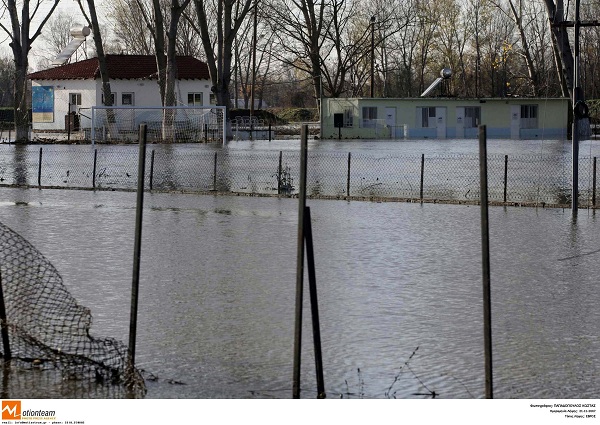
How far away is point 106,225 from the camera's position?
65.8 ft

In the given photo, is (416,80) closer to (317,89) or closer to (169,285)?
(317,89)

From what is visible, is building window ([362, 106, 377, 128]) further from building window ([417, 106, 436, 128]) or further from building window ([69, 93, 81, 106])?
building window ([69, 93, 81, 106])

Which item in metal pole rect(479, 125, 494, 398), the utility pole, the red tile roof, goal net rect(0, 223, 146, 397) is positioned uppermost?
the red tile roof

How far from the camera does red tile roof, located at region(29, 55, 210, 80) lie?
74062mm

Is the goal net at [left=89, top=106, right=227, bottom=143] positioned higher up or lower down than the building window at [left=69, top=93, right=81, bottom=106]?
lower down

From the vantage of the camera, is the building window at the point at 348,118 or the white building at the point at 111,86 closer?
the building window at the point at 348,118

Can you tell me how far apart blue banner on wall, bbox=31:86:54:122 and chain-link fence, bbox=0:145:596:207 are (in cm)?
2869

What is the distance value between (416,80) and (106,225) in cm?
9567

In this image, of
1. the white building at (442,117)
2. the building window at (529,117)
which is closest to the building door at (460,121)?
the white building at (442,117)

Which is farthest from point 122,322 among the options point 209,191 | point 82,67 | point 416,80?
point 416,80

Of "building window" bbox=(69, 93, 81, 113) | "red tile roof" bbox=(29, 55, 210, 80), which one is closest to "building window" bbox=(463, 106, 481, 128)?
"red tile roof" bbox=(29, 55, 210, 80)

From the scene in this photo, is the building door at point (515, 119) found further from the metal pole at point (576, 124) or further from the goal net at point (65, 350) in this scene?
the goal net at point (65, 350)

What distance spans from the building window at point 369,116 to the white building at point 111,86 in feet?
38.6

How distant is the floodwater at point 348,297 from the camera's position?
8.89m
